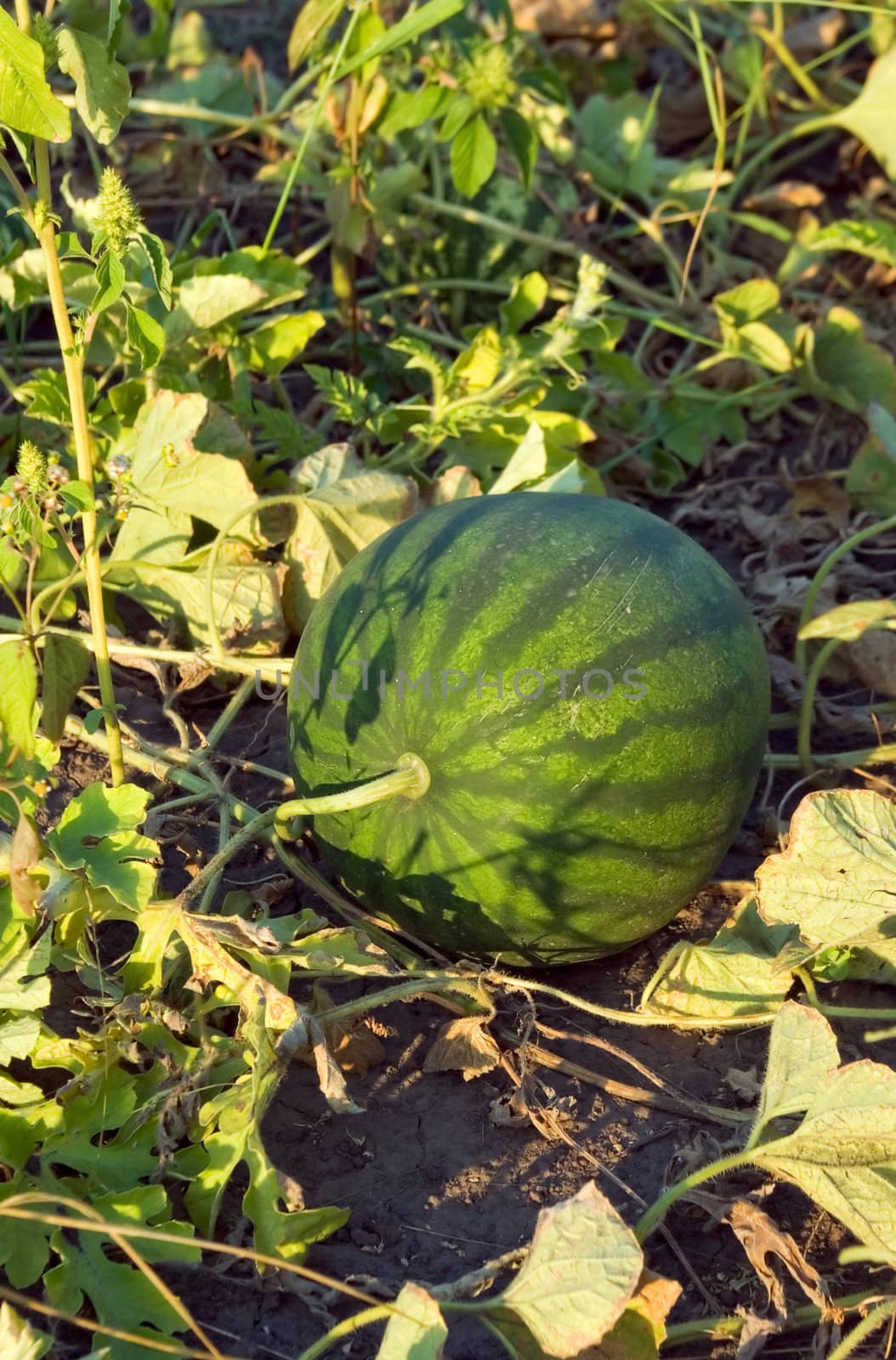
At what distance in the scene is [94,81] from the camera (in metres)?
1.64

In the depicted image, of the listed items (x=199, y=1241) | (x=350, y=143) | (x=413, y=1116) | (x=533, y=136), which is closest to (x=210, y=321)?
(x=350, y=143)

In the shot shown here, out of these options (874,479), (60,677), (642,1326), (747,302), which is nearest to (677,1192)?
(642,1326)

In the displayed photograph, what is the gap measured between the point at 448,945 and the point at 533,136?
1.75 m

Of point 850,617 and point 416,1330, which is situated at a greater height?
point 850,617

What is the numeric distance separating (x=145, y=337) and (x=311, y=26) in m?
1.19

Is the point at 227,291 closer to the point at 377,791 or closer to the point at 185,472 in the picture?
the point at 185,472

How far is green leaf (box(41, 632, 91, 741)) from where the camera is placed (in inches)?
83.0

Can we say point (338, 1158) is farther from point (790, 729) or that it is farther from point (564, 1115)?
point (790, 729)

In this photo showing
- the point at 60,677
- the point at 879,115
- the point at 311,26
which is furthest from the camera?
the point at 879,115

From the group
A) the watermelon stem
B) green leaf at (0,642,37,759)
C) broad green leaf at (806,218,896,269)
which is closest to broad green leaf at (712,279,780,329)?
broad green leaf at (806,218,896,269)

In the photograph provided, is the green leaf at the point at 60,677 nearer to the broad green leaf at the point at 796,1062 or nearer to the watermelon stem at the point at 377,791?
the watermelon stem at the point at 377,791

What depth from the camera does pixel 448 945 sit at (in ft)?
6.63

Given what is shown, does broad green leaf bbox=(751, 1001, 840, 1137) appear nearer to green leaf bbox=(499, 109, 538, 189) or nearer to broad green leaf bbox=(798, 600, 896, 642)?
broad green leaf bbox=(798, 600, 896, 642)

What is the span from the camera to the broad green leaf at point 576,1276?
146 cm
